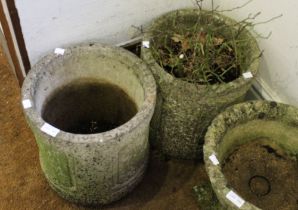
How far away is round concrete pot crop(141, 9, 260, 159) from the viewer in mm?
1862

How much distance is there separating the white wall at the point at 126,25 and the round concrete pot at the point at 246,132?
0.18m

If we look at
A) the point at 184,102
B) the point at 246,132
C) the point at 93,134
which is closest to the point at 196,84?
the point at 184,102

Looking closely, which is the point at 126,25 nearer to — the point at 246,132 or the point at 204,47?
the point at 204,47

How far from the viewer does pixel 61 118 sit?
212 cm

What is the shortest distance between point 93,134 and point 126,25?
26.0 inches

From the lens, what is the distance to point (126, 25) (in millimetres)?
2115

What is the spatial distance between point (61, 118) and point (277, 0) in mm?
1130

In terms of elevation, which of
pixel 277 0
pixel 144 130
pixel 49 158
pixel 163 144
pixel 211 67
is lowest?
pixel 163 144

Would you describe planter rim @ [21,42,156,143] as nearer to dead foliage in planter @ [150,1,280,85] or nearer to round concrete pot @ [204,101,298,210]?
dead foliage in planter @ [150,1,280,85]

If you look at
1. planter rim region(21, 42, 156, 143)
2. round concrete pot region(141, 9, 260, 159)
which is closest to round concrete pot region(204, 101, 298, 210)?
round concrete pot region(141, 9, 260, 159)

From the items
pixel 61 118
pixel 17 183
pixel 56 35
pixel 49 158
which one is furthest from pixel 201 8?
pixel 17 183

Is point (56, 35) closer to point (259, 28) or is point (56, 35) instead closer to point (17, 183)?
point (17, 183)

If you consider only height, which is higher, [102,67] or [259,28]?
[259,28]

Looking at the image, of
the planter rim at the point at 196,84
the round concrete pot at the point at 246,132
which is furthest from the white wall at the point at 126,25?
the round concrete pot at the point at 246,132
